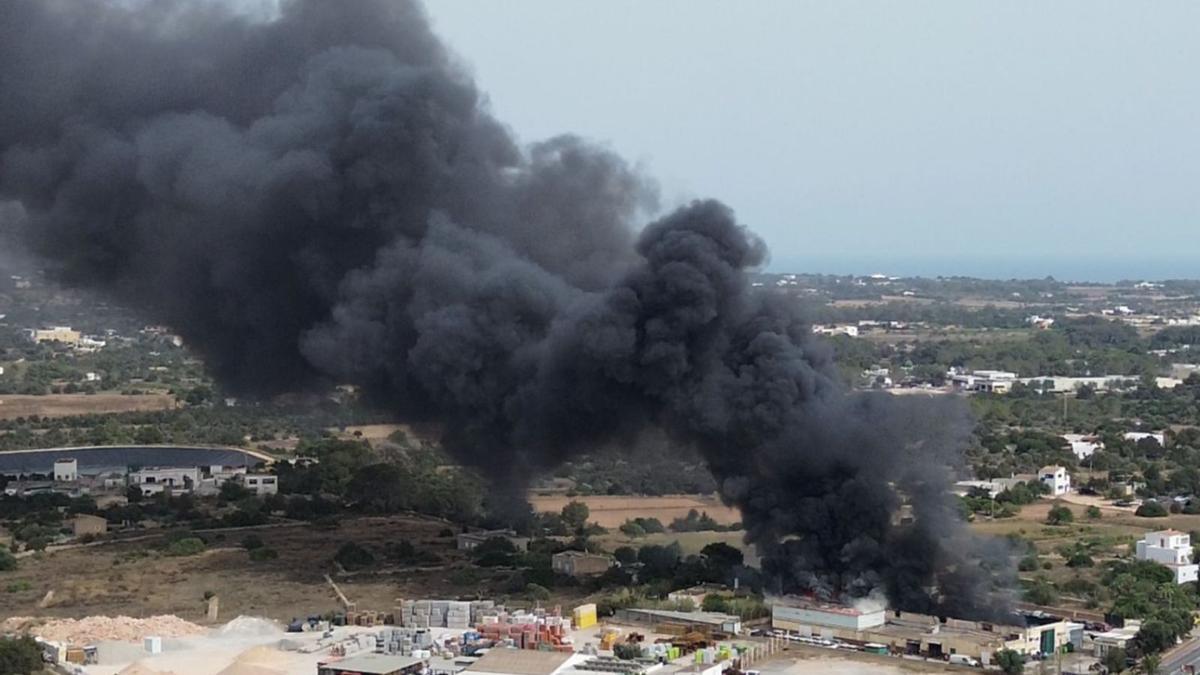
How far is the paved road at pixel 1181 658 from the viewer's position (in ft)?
101

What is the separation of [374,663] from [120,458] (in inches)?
1292

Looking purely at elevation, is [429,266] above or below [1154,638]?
above

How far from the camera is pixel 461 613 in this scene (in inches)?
1361


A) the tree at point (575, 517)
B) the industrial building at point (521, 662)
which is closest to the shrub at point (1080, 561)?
the tree at point (575, 517)

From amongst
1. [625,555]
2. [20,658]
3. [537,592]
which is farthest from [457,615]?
[20,658]

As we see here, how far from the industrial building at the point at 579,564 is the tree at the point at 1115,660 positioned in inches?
468

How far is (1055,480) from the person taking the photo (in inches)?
2128

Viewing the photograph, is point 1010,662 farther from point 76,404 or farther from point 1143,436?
point 76,404

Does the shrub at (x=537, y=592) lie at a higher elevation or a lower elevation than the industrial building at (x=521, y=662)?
lower

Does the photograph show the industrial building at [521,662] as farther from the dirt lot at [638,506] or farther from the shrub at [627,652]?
the dirt lot at [638,506]

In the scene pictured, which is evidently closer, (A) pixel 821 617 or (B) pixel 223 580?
(A) pixel 821 617

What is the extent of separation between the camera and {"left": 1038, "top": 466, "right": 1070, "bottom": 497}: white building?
53938 mm

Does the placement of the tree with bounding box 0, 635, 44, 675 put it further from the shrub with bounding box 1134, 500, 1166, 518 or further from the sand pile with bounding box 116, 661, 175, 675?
the shrub with bounding box 1134, 500, 1166, 518

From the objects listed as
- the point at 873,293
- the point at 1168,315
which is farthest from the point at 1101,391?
the point at 873,293
